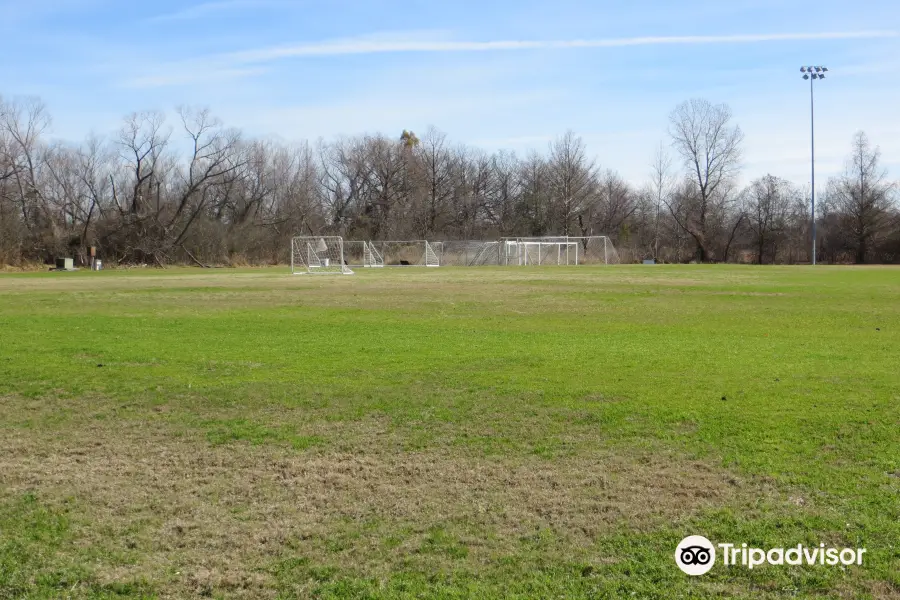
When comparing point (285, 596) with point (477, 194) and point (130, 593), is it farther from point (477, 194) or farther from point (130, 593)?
point (477, 194)

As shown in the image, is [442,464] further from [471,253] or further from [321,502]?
[471,253]

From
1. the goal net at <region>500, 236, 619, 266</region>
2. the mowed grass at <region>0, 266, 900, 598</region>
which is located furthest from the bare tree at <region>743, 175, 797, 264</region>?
the mowed grass at <region>0, 266, 900, 598</region>

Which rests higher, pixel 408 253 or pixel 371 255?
pixel 408 253

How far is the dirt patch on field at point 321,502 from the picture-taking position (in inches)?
192

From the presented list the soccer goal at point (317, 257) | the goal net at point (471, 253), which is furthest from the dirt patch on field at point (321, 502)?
the goal net at point (471, 253)

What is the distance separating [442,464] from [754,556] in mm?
2704

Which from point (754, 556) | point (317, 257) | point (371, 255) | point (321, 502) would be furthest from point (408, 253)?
point (754, 556)

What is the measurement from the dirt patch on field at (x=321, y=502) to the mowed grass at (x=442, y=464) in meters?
0.02

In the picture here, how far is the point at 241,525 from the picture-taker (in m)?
5.40

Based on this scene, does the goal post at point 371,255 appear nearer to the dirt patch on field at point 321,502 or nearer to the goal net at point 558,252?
the goal net at point 558,252

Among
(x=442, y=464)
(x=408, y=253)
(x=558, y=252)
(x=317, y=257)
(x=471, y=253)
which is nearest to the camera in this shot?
(x=442, y=464)

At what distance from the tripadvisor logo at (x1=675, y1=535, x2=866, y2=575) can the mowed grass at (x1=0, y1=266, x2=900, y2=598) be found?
0.09 m

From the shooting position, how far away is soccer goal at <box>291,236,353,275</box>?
5060 centimetres

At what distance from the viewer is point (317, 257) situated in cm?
Answer: 5791
